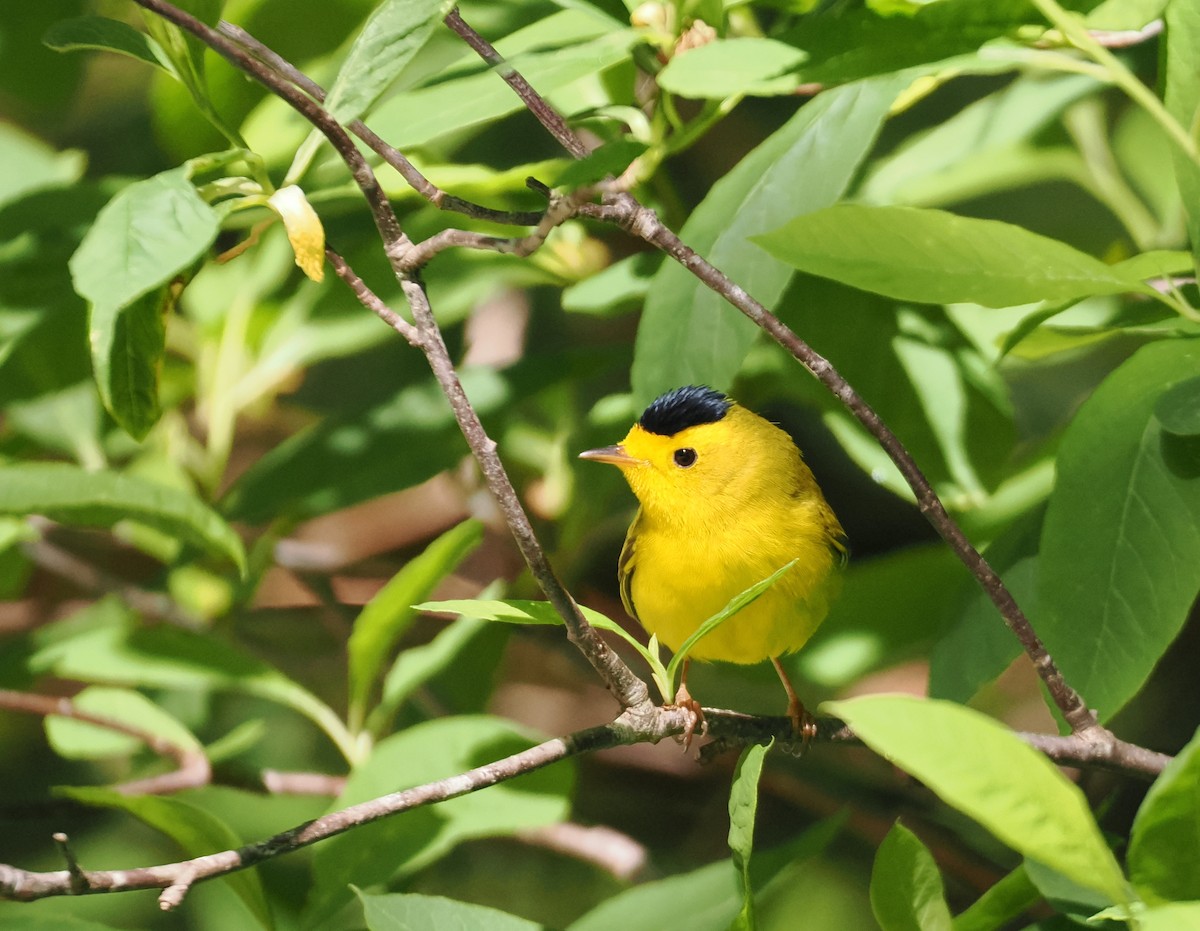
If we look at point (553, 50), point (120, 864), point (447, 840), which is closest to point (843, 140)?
point (553, 50)

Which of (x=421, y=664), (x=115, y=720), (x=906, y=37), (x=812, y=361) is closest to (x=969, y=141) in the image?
(x=906, y=37)

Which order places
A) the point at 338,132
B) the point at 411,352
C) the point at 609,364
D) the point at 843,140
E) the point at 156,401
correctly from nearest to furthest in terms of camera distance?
the point at 338,132
the point at 156,401
the point at 843,140
the point at 609,364
the point at 411,352

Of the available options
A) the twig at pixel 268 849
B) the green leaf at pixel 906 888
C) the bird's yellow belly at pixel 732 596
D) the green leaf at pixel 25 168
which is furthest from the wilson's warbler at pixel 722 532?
the green leaf at pixel 25 168

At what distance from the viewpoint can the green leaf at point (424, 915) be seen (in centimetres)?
62

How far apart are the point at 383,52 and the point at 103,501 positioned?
1.47 ft

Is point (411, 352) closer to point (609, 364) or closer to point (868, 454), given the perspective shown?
point (609, 364)

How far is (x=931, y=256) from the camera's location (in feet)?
1.94

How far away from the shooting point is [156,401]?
2.07 feet

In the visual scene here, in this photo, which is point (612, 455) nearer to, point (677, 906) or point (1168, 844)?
point (677, 906)

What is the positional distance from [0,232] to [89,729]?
412mm

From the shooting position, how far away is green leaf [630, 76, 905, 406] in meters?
0.73

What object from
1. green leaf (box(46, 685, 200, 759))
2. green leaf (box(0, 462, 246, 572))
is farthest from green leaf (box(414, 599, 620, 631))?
green leaf (box(46, 685, 200, 759))

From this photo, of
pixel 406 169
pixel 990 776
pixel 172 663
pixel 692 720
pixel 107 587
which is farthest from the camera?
pixel 107 587

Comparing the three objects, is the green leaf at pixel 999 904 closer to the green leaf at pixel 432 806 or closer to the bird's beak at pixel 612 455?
the green leaf at pixel 432 806
